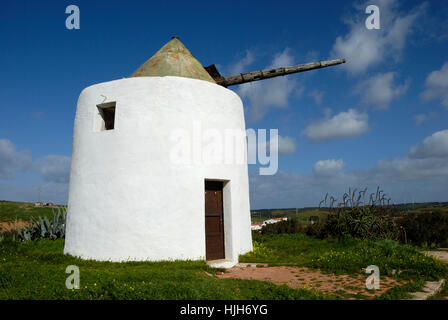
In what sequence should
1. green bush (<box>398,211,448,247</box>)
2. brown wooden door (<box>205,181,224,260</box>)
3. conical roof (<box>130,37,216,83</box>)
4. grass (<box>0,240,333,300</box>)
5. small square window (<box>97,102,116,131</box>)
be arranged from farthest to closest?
1. green bush (<box>398,211,448,247</box>)
2. conical roof (<box>130,37,216,83</box>)
3. small square window (<box>97,102,116,131</box>)
4. brown wooden door (<box>205,181,224,260</box>)
5. grass (<box>0,240,333,300</box>)

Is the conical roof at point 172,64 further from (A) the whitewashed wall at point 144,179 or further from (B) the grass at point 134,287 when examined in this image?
(B) the grass at point 134,287

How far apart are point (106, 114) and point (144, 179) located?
289 centimetres

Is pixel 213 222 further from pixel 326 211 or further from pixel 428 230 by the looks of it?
pixel 428 230

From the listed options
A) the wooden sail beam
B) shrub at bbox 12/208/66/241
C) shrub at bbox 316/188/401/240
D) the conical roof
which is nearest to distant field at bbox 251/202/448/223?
shrub at bbox 316/188/401/240

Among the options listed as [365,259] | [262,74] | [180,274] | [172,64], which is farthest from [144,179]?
[262,74]

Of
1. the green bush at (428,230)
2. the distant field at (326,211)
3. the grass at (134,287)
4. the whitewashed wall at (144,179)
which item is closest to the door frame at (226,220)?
the whitewashed wall at (144,179)

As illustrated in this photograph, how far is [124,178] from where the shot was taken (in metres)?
8.64

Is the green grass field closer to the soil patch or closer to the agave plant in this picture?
the soil patch

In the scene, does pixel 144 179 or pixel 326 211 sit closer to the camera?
pixel 144 179

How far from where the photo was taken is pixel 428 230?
13.2m

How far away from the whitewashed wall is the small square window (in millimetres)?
191

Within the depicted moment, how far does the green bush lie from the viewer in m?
13.1
